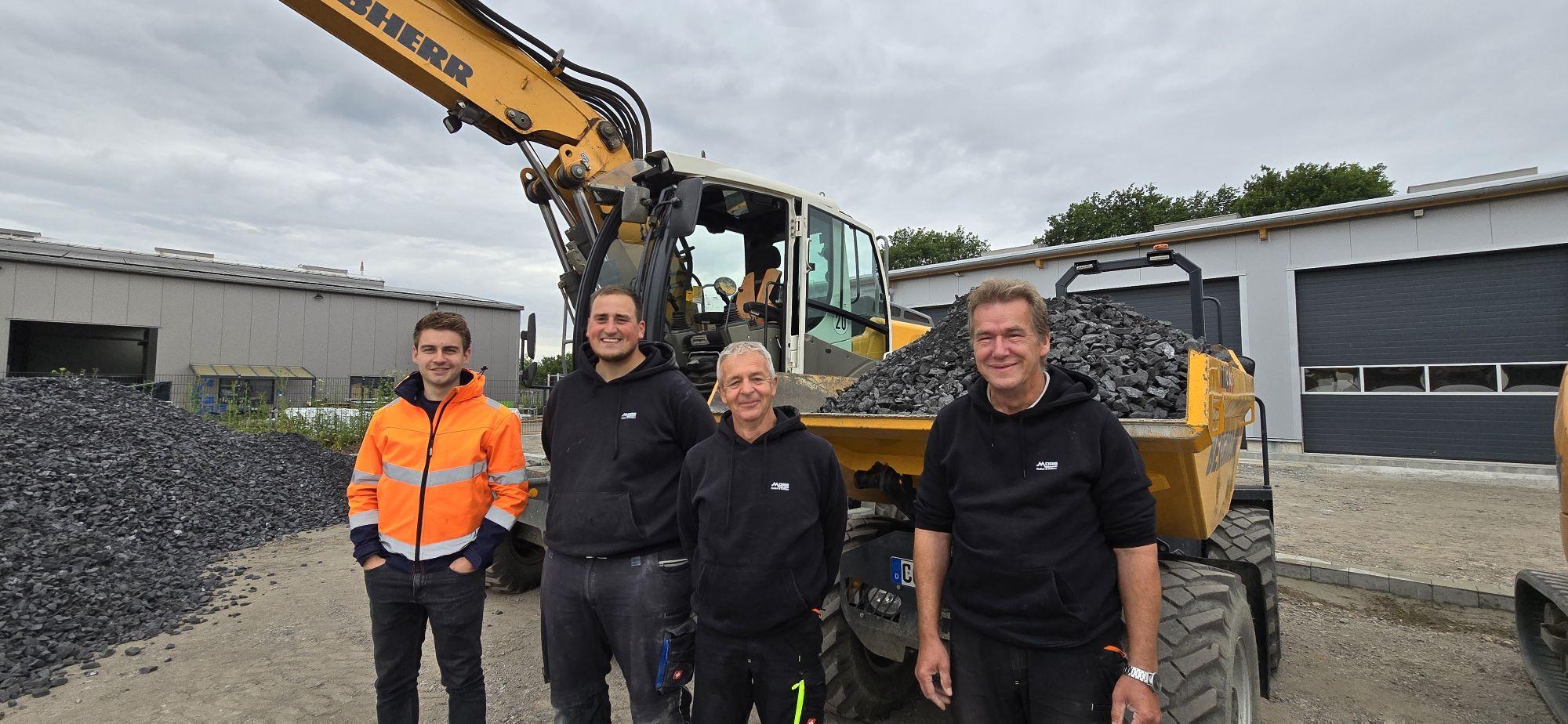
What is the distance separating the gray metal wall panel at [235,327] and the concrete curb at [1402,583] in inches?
1197

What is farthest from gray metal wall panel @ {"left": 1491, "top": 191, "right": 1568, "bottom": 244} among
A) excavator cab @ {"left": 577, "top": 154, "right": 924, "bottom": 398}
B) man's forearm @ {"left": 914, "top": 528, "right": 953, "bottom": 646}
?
man's forearm @ {"left": 914, "top": 528, "right": 953, "bottom": 646}

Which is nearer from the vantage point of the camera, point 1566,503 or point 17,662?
point 1566,503

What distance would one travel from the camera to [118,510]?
19.2 ft

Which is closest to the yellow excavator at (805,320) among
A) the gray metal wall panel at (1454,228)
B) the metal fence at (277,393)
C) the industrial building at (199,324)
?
the gray metal wall panel at (1454,228)

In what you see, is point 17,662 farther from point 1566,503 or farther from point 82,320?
point 82,320

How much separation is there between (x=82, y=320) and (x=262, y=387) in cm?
531

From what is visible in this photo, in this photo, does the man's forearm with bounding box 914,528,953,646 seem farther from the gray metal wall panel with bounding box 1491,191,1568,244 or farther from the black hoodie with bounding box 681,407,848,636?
the gray metal wall panel with bounding box 1491,191,1568,244

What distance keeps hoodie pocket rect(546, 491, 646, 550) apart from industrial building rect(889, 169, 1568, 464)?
28.5 ft

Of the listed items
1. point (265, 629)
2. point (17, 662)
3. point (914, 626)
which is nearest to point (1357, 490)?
point (914, 626)

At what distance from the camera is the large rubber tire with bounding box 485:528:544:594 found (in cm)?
496

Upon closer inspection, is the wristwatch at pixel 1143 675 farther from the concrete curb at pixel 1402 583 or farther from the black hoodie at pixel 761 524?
the concrete curb at pixel 1402 583

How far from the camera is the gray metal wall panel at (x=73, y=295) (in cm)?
2198

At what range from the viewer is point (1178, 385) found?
2.34m

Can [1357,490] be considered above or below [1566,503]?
below
